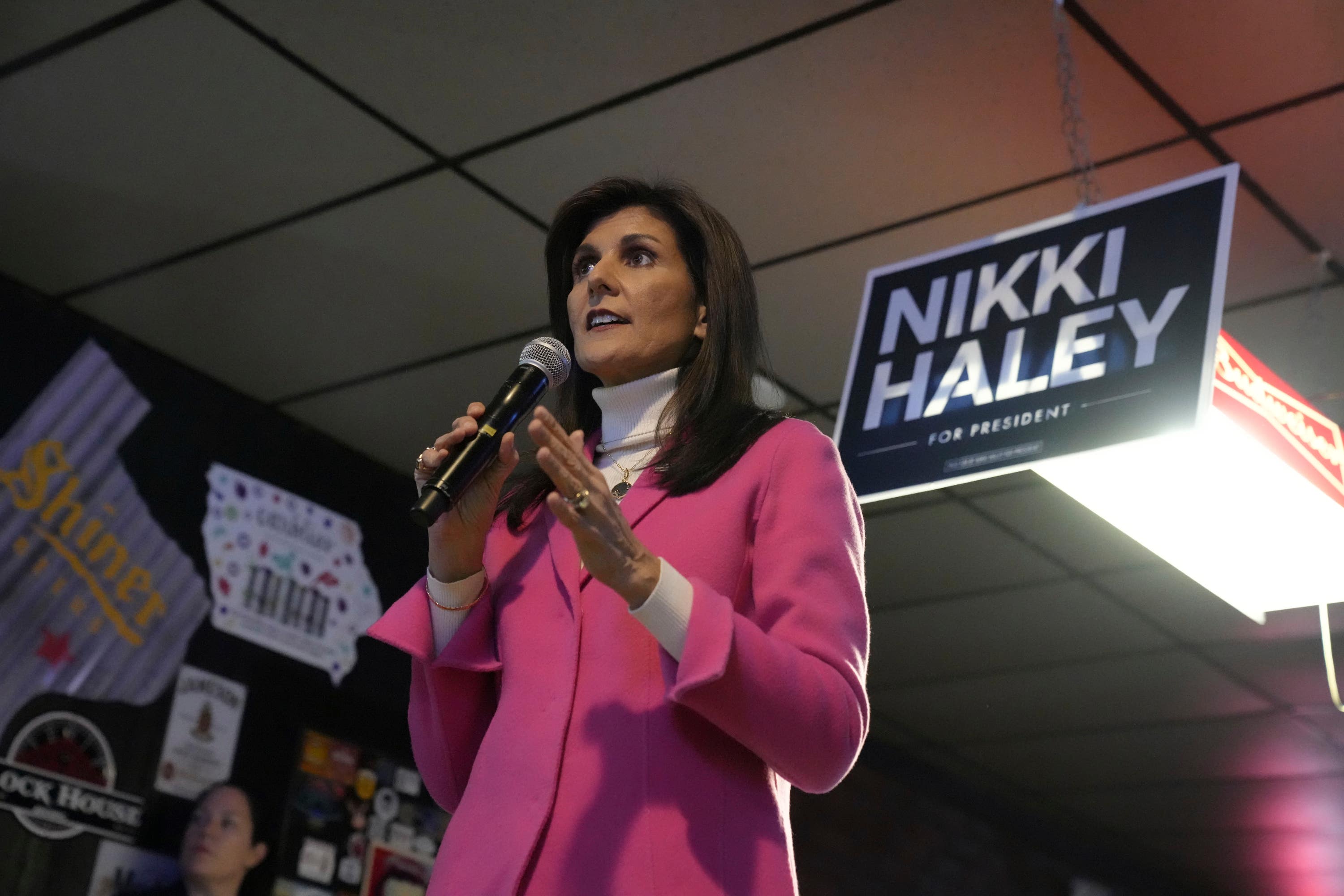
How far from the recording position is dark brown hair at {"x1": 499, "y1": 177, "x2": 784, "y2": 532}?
1462 mm

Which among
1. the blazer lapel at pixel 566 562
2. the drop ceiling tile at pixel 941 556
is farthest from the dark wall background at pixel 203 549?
the blazer lapel at pixel 566 562

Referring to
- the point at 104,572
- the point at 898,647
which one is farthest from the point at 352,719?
the point at 898,647

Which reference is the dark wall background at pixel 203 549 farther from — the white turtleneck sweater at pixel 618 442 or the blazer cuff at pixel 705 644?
the blazer cuff at pixel 705 644

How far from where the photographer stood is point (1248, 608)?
11.2 feet

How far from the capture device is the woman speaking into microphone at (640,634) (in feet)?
3.94

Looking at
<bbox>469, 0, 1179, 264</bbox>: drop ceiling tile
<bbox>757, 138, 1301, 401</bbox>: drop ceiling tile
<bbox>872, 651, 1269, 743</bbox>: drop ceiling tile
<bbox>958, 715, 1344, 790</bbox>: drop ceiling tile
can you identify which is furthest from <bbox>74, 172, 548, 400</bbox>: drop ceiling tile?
<bbox>958, 715, 1344, 790</bbox>: drop ceiling tile

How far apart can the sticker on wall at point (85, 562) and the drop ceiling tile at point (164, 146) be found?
38cm

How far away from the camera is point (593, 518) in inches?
45.9

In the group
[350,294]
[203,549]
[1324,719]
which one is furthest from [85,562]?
[1324,719]

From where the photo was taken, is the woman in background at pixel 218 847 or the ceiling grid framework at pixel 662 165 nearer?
the ceiling grid framework at pixel 662 165

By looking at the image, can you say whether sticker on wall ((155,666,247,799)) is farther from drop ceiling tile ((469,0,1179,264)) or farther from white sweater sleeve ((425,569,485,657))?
white sweater sleeve ((425,569,485,657))

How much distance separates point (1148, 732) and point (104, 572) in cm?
416

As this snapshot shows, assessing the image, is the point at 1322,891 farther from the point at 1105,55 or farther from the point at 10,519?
the point at 10,519

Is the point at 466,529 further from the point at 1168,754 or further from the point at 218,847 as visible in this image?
the point at 1168,754
